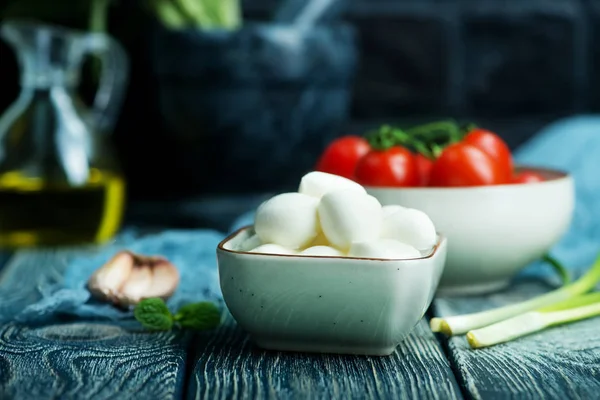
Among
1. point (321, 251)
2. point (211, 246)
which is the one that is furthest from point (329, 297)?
point (211, 246)

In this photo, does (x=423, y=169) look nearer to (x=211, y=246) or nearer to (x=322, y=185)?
(x=322, y=185)

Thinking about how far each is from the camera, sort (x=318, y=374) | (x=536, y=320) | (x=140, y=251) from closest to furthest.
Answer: (x=318, y=374) → (x=536, y=320) → (x=140, y=251)

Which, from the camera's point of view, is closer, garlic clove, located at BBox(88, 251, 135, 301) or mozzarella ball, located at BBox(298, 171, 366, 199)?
mozzarella ball, located at BBox(298, 171, 366, 199)

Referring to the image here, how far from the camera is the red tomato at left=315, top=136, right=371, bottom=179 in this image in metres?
1.02

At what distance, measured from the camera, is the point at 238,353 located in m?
0.76

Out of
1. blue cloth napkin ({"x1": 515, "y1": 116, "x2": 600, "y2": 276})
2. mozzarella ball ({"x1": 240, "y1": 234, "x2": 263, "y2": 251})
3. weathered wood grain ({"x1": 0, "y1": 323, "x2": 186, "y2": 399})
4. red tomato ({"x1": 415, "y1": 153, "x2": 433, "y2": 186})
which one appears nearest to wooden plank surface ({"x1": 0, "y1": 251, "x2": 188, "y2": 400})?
weathered wood grain ({"x1": 0, "y1": 323, "x2": 186, "y2": 399})

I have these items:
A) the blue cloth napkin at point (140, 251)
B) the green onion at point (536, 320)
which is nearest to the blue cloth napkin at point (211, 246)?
the blue cloth napkin at point (140, 251)

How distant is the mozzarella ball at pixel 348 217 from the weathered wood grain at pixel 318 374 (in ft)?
0.34

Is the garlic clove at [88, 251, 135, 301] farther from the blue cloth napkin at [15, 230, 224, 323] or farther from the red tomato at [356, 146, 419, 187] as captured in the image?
the red tomato at [356, 146, 419, 187]

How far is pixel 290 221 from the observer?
73 centimetres

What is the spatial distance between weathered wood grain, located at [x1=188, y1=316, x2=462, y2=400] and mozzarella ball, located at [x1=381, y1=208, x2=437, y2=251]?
101 millimetres

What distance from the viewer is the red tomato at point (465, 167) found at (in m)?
0.93

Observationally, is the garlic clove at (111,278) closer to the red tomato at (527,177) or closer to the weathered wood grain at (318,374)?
the weathered wood grain at (318,374)

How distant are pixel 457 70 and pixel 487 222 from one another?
84 cm
